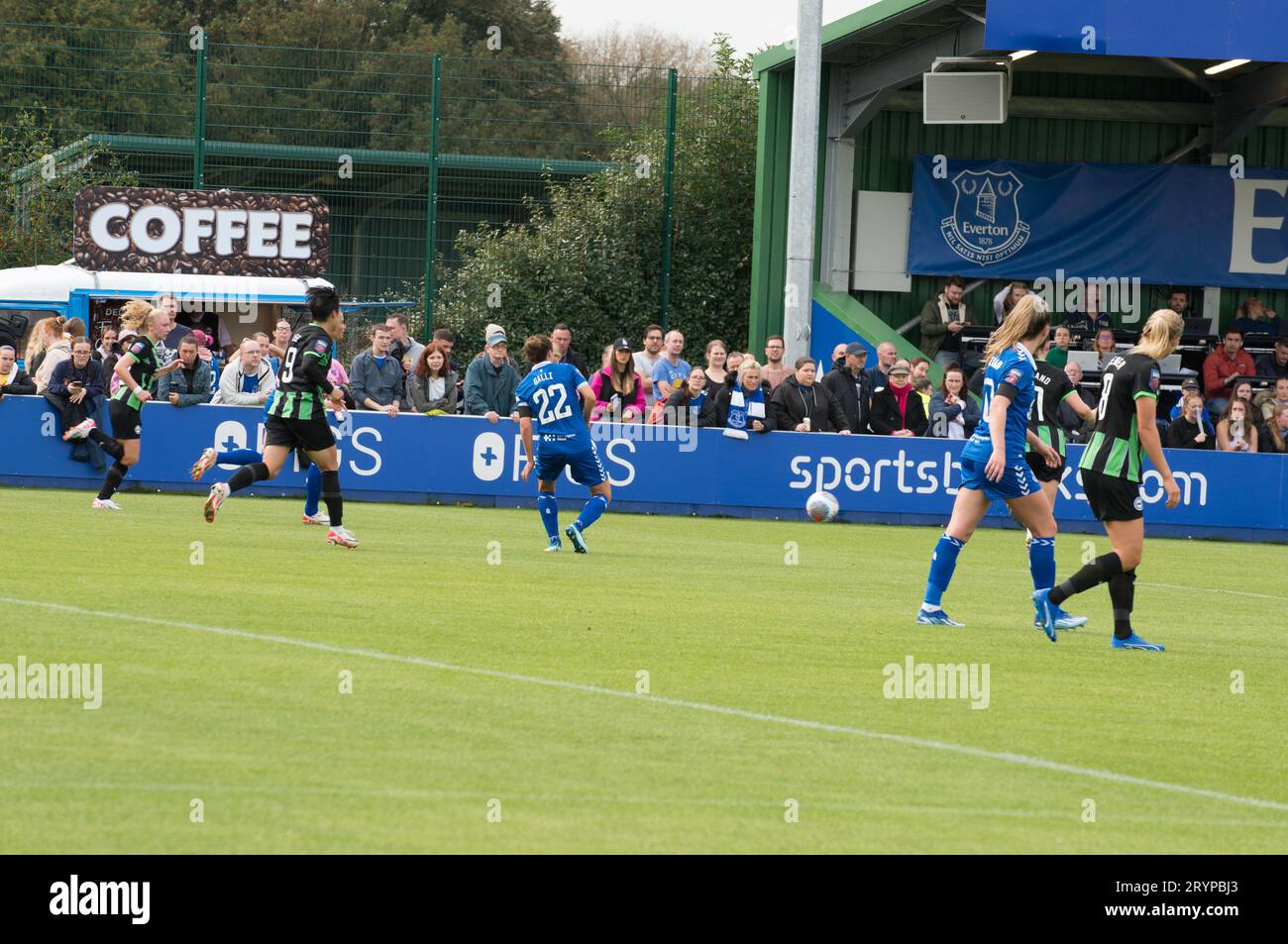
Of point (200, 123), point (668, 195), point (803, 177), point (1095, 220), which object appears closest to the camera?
point (803, 177)

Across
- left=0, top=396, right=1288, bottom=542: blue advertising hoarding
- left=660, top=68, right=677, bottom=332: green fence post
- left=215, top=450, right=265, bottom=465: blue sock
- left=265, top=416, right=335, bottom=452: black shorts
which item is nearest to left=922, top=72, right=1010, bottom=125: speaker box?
left=660, top=68, right=677, bottom=332: green fence post

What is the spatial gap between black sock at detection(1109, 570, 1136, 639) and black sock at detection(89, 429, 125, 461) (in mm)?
10794

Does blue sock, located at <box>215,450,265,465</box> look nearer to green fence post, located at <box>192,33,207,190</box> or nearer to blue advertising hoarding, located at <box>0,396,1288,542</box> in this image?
blue advertising hoarding, located at <box>0,396,1288,542</box>

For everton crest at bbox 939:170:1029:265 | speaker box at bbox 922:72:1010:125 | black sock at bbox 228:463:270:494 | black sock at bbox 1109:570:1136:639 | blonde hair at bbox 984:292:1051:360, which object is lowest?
black sock at bbox 1109:570:1136:639

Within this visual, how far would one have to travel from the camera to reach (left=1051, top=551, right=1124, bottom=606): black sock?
1058 centimetres

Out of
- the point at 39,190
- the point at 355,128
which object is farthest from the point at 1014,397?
the point at 355,128

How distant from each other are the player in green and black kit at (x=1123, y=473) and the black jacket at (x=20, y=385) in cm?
1394

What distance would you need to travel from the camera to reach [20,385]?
20625 mm

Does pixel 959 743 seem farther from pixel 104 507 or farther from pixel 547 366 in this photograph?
pixel 104 507

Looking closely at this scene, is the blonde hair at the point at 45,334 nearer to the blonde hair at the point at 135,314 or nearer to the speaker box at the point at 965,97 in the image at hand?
the blonde hair at the point at 135,314

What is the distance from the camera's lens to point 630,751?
693 centimetres

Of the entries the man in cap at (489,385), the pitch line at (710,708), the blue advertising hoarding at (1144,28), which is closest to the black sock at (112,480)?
the man in cap at (489,385)

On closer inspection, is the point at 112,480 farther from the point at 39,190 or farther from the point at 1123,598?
the point at 39,190

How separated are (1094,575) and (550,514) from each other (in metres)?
5.95
